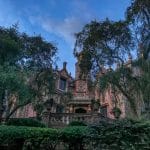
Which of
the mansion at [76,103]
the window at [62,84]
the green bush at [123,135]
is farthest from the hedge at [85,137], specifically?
the window at [62,84]

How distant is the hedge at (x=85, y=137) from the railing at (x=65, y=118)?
5.47 meters

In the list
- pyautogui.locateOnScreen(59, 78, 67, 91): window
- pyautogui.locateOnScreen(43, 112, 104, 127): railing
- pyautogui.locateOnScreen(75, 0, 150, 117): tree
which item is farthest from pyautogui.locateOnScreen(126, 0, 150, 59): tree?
pyautogui.locateOnScreen(59, 78, 67, 91): window

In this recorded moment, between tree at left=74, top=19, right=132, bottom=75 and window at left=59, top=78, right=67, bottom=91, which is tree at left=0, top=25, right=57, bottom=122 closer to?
tree at left=74, top=19, right=132, bottom=75

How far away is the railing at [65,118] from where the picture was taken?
21125 mm

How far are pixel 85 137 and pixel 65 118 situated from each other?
7.67m

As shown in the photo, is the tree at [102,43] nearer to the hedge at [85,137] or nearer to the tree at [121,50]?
the tree at [121,50]

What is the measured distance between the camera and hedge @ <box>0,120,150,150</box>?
37.9ft

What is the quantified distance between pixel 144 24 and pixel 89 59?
432 centimetres

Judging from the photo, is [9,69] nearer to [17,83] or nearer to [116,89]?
[17,83]

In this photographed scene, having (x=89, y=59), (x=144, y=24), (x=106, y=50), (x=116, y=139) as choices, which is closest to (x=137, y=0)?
(x=144, y=24)

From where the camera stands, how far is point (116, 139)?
1184 centimetres

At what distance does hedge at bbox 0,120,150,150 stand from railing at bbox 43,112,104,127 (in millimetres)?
5467

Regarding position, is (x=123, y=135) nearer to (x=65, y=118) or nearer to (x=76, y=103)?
(x=65, y=118)

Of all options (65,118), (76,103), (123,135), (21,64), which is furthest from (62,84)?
(123,135)
